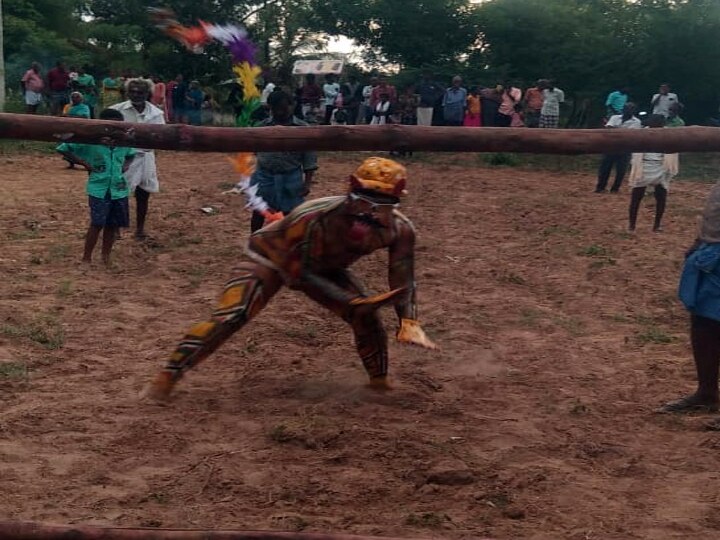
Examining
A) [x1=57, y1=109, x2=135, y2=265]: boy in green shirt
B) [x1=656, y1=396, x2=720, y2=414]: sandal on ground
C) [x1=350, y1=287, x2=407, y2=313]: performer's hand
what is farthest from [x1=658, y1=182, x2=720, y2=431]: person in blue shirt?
[x1=57, y1=109, x2=135, y2=265]: boy in green shirt

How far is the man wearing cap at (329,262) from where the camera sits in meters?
5.04

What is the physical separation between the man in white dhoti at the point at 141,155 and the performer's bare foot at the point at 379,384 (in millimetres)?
3446

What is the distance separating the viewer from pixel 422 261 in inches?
388

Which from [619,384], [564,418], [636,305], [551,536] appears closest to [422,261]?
[636,305]

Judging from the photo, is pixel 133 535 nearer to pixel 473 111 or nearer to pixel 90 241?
pixel 90 241

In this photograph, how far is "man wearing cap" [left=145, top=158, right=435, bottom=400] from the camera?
504 centimetres

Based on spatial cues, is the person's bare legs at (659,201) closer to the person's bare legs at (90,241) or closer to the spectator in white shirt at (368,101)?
the person's bare legs at (90,241)

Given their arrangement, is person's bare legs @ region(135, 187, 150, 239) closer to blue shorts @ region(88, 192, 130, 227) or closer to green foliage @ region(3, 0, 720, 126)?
blue shorts @ region(88, 192, 130, 227)

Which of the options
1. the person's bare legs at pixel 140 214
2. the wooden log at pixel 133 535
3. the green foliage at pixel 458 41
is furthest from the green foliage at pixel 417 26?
the wooden log at pixel 133 535

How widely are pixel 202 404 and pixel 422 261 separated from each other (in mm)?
4583

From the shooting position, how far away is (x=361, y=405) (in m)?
5.62

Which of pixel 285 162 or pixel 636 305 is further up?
pixel 285 162

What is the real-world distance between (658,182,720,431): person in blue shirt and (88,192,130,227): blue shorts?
5.10 meters

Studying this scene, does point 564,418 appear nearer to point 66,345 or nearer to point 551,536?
point 551,536
